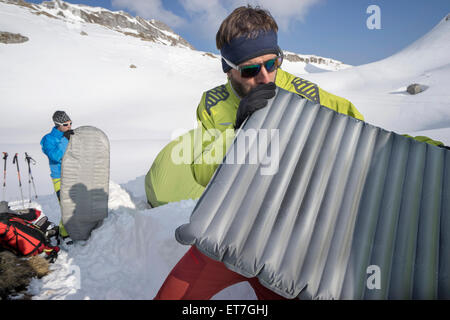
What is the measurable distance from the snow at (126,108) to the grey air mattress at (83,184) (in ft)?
0.70

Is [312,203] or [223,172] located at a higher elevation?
[223,172]

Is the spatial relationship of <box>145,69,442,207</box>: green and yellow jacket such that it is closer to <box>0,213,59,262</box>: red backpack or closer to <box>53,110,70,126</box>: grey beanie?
<box>0,213,59,262</box>: red backpack

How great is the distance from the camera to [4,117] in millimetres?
12508

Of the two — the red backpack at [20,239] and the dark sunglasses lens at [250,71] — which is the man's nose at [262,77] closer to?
the dark sunglasses lens at [250,71]

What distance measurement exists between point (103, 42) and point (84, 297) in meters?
29.6

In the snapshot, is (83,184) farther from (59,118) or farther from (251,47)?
(251,47)

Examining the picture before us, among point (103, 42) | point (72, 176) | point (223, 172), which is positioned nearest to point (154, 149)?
point (72, 176)

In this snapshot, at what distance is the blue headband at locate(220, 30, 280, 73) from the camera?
1545mm

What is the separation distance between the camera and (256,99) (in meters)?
1.41

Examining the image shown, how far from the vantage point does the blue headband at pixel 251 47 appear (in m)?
1.54

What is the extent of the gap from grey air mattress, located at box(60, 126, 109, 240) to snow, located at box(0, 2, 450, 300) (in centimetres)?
21

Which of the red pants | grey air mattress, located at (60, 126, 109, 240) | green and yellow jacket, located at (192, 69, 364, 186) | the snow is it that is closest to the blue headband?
green and yellow jacket, located at (192, 69, 364, 186)

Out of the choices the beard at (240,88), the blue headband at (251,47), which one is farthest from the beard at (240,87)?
the blue headband at (251,47)

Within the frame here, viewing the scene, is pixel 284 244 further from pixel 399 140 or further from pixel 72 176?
pixel 72 176
